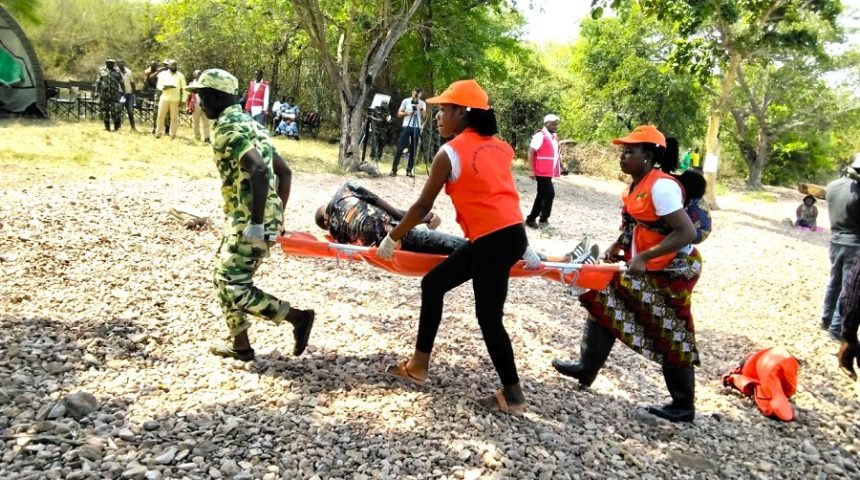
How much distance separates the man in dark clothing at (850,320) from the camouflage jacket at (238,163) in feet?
14.1

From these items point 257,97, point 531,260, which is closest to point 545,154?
point 531,260

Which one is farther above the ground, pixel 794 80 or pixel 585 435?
pixel 794 80

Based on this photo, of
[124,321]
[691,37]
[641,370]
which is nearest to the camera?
[124,321]

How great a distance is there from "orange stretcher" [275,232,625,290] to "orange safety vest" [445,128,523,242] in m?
0.54

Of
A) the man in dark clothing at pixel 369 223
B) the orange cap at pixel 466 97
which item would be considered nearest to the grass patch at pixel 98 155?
the man in dark clothing at pixel 369 223

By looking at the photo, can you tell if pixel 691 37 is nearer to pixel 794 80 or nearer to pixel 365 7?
pixel 365 7

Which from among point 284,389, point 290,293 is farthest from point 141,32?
point 284,389

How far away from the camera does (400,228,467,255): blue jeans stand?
4.39m

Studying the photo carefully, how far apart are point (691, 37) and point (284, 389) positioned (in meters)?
13.2

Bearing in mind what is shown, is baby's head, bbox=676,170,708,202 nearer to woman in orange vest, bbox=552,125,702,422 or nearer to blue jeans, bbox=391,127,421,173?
woman in orange vest, bbox=552,125,702,422

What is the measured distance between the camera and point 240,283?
144 inches

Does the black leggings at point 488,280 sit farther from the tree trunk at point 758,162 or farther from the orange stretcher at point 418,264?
the tree trunk at point 758,162

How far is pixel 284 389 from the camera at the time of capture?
11.9 feet

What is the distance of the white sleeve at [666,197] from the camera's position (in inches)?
137
